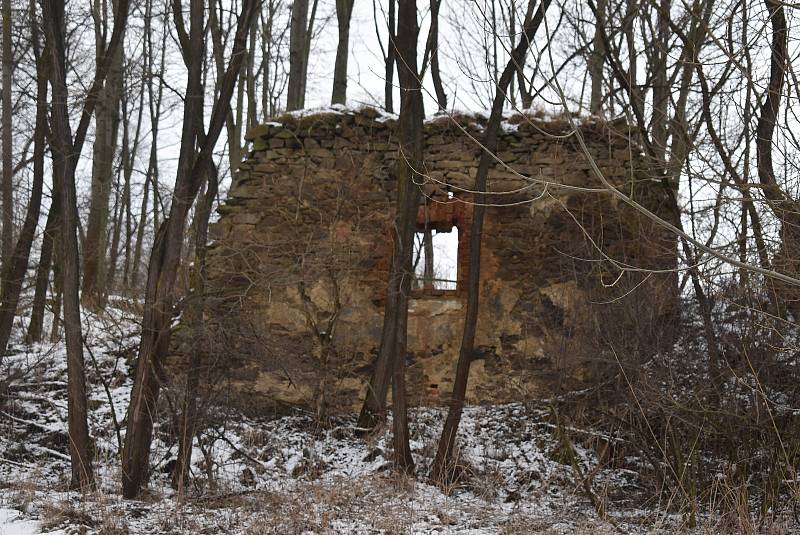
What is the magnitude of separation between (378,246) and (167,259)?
293 cm

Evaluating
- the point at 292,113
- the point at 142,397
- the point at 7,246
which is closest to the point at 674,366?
the point at 142,397

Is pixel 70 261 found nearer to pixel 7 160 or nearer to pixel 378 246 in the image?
pixel 378 246

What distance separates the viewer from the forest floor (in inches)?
196

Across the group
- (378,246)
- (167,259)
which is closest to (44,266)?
(167,259)

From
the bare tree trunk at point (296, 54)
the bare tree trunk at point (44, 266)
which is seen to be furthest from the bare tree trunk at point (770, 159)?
the bare tree trunk at point (296, 54)

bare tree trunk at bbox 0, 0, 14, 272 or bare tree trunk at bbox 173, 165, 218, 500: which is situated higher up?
bare tree trunk at bbox 0, 0, 14, 272

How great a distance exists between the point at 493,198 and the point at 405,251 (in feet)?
5.79

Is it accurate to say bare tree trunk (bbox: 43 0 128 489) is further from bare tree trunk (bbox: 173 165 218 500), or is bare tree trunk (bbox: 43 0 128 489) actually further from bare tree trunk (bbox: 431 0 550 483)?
bare tree trunk (bbox: 431 0 550 483)

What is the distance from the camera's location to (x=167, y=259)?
575cm

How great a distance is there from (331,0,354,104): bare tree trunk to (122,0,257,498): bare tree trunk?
619 centimetres

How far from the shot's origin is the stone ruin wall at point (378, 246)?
7.89 meters

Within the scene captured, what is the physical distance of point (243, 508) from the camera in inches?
208

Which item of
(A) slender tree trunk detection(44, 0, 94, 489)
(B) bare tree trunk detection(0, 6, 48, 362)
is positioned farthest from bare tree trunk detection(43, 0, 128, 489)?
(B) bare tree trunk detection(0, 6, 48, 362)

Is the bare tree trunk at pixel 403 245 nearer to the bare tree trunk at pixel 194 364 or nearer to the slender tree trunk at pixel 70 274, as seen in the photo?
the bare tree trunk at pixel 194 364
